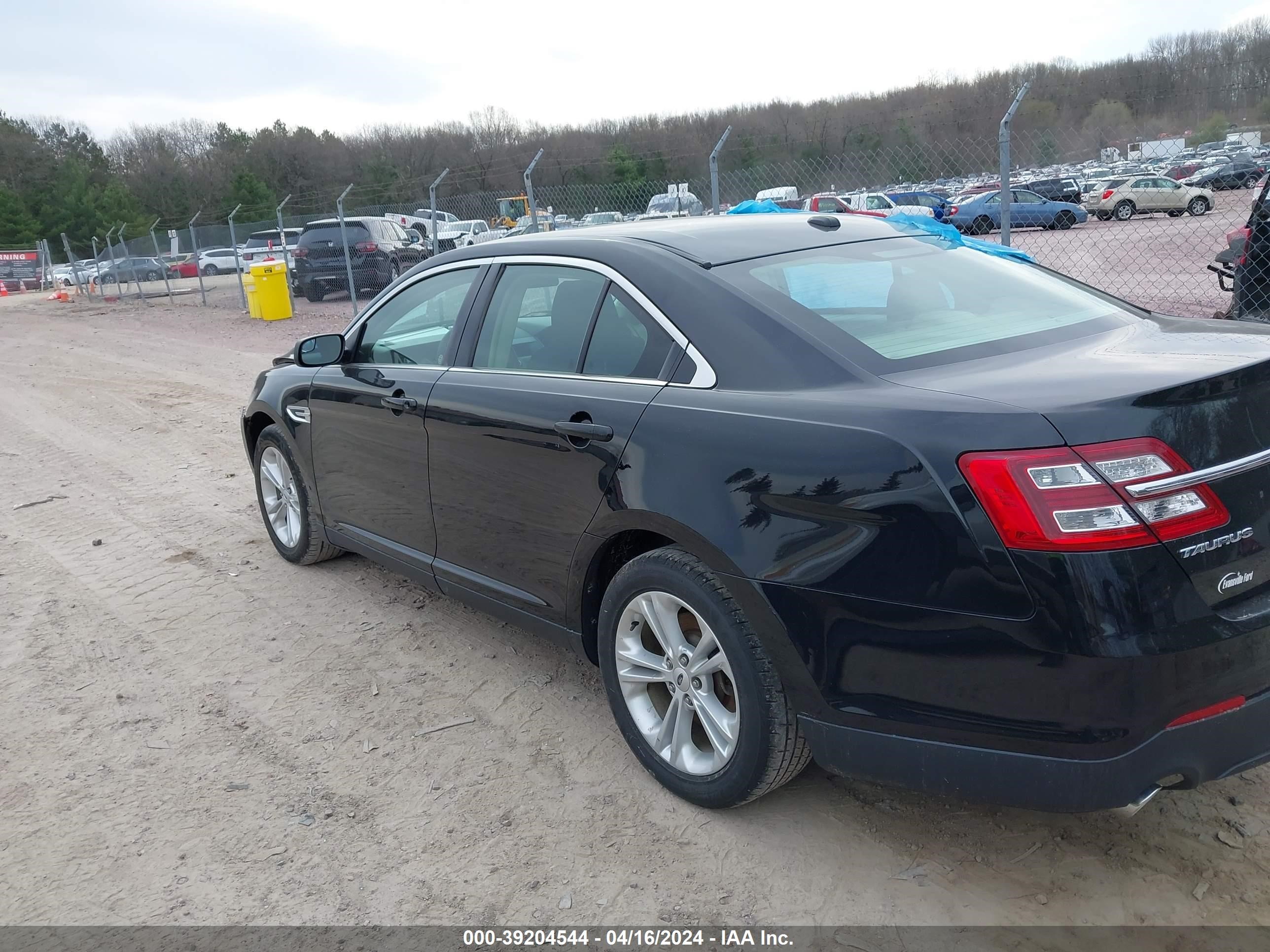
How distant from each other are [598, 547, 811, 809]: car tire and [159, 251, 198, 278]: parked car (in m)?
28.6

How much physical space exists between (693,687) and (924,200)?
642 inches

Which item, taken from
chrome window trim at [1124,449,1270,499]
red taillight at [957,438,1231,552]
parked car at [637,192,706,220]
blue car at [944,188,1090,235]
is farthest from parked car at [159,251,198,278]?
chrome window trim at [1124,449,1270,499]

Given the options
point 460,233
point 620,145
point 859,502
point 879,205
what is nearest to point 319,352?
point 859,502

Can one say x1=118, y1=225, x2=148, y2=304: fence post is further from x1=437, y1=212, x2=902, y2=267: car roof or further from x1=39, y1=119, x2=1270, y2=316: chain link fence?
x1=437, y1=212, x2=902, y2=267: car roof

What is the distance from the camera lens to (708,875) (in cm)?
261

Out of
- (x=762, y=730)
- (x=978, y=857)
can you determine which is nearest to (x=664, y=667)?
(x=762, y=730)

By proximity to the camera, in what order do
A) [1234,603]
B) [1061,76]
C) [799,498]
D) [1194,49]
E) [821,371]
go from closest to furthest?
[1234,603] < [799,498] < [821,371] < [1061,76] < [1194,49]

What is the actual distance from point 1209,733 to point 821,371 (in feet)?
3.87

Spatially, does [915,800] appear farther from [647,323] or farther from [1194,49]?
[1194,49]

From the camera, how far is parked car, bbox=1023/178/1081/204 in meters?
11.8

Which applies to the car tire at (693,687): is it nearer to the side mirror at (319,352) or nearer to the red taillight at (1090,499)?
the red taillight at (1090,499)

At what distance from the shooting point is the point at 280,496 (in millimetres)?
5230

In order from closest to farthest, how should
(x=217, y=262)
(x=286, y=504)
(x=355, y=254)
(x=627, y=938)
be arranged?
(x=627, y=938)
(x=286, y=504)
(x=355, y=254)
(x=217, y=262)

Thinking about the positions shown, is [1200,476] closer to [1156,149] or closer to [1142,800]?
[1142,800]
